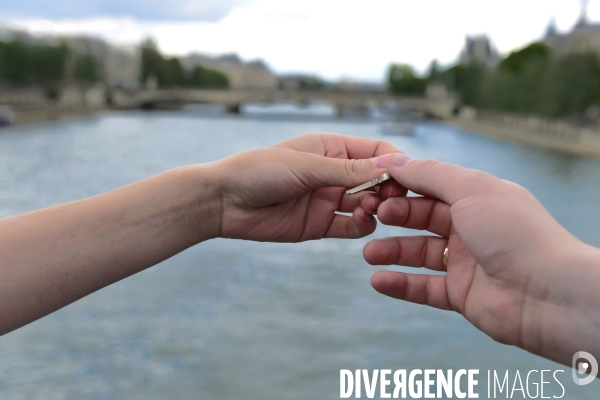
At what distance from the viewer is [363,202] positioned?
222 centimetres

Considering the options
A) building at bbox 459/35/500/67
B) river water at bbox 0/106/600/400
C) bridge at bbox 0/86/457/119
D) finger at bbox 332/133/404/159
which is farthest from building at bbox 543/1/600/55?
finger at bbox 332/133/404/159

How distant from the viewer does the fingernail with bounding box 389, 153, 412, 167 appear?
2.01 m

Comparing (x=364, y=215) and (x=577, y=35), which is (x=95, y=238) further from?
(x=577, y=35)

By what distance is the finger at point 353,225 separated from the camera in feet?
7.43

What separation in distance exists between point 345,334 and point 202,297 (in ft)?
7.50

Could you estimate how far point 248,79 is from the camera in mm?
128125

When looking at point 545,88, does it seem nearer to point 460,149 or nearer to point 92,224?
point 460,149

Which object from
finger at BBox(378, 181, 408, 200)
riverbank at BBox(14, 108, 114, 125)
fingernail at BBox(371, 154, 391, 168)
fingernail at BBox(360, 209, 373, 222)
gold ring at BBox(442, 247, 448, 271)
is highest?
fingernail at BBox(371, 154, 391, 168)

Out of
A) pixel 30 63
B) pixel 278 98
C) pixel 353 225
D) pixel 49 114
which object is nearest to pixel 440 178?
pixel 353 225

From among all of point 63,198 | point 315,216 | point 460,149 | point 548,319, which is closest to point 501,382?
point 315,216

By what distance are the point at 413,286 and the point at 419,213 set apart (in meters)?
0.22

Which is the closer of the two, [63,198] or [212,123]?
[63,198]

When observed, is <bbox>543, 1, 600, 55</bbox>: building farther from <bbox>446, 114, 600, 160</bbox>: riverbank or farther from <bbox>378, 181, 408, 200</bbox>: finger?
<bbox>378, 181, 408, 200</bbox>: finger

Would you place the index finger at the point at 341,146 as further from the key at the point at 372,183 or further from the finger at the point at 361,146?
the key at the point at 372,183
